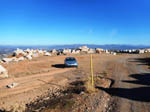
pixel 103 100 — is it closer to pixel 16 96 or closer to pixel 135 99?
pixel 135 99

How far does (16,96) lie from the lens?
798 cm

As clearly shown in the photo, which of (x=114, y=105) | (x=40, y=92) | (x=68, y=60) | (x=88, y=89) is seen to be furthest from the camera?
(x=68, y=60)

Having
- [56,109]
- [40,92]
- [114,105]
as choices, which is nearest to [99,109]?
[114,105]

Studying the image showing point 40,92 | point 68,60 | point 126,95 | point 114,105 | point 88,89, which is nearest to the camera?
point 114,105

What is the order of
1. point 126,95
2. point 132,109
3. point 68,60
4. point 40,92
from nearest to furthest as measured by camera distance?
point 132,109
point 126,95
point 40,92
point 68,60

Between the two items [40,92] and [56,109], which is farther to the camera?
[40,92]

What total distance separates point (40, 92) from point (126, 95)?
5.75 meters

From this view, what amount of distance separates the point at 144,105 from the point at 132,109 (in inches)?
31.0

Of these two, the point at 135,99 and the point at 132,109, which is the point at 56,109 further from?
the point at 135,99

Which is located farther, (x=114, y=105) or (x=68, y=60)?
(x=68, y=60)

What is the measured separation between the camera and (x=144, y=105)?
5727 millimetres

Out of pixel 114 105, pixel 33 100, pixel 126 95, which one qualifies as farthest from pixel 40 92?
pixel 126 95

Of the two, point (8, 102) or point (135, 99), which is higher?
point (135, 99)

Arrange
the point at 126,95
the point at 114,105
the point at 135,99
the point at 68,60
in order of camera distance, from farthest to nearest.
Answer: the point at 68,60 < the point at 126,95 < the point at 135,99 < the point at 114,105
